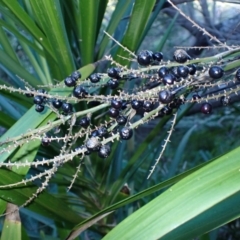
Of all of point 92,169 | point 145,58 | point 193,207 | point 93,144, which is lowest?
point 193,207

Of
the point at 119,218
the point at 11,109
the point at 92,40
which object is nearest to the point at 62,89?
the point at 92,40

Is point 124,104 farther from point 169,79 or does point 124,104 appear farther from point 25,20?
point 25,20

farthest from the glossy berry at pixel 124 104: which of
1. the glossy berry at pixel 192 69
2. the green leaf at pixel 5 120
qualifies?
the green leaf at pixel 5 120

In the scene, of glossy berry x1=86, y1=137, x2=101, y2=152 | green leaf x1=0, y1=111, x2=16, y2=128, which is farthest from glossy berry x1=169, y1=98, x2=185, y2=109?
green leaf x1=0, y1=111, x2=16, y2=128

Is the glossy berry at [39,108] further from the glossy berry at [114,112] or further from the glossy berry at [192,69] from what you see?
the glossy berry at [192,69]

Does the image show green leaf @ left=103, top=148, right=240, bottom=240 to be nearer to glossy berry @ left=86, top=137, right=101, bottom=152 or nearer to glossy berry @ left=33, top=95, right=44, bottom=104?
glossy berry @ left=86, top=137, right=101, bottom=152

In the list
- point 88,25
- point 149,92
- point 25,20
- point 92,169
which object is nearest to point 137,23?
point 88,25
